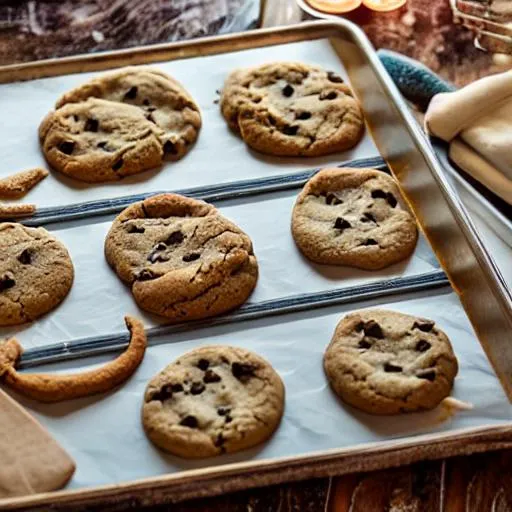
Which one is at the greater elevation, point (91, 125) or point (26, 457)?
point (91, 125)

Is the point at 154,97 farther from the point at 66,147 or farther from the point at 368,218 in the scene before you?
the point at 368,218

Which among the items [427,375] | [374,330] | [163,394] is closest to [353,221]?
[374,330]

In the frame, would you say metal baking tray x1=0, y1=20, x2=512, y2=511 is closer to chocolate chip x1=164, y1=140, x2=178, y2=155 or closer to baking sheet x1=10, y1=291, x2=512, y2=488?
baking sheet x1=10, y1=291, x2=512, y2=488

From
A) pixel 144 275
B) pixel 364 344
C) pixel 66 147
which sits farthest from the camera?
pixel 66 147

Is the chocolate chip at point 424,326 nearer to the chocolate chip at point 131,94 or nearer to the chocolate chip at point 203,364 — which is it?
the chocolate chip at point 203,364

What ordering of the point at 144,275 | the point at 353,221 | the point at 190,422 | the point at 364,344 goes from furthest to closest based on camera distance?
the point at 353,221 → the point at 144,275 → the point at 364,344 → the point at 190,422

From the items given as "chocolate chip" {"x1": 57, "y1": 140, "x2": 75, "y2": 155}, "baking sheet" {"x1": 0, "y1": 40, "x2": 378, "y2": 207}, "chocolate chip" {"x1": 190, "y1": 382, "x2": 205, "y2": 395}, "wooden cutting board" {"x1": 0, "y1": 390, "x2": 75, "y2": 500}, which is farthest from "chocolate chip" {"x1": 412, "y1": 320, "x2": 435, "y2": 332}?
"chocolate chip" {"x1": 57, "y1": 140, "x2": 75, "y2": 155}

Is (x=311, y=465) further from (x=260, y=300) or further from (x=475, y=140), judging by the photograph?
(x=475, y=140)
